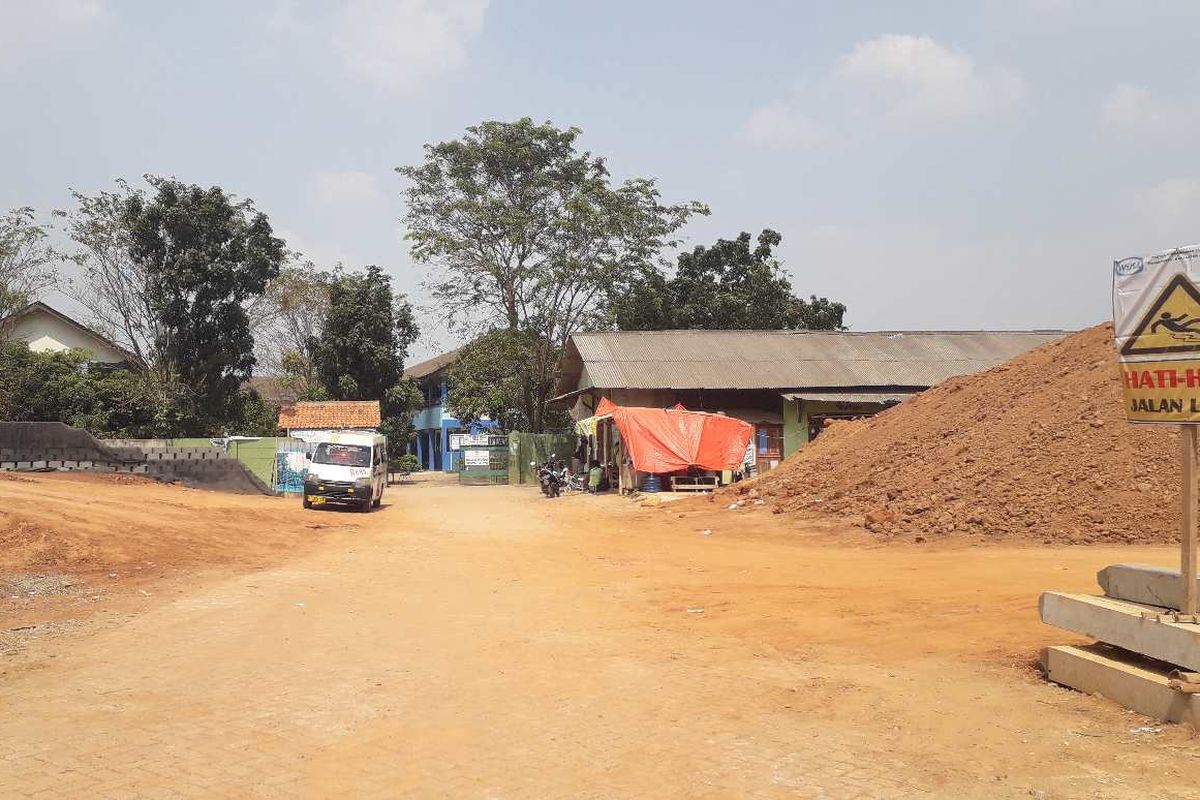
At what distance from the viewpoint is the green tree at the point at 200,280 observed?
35594mm

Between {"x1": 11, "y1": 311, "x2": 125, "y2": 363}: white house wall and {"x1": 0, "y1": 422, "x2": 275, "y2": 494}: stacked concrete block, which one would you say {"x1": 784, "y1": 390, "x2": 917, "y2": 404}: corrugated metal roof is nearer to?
{"x1": 0, "y1": 422, "x2": 275, "y2": 494}: stacked concrete block

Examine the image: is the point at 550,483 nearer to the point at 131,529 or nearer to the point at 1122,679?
the point at 131,529

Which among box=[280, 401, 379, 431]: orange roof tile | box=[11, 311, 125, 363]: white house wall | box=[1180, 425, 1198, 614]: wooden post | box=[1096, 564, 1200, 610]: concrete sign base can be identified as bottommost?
box=[1096, 564, 1200, 610]: concrete sign base

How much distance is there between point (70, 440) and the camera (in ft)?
81.0

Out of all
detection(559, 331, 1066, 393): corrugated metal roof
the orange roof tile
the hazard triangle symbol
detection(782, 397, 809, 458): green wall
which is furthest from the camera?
the orange roof tile

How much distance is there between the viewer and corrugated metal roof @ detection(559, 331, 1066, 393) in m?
32.3

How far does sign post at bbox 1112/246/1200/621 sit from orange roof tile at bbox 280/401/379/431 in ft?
133

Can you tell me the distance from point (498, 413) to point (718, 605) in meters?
32.8

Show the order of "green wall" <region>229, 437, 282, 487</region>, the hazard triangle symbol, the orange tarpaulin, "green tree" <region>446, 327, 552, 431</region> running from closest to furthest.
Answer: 1. the hazard triangle symbol
2. the orange tarpaulin
3. "green wall" <region>229, 437, 282, 487</region>
4. "green tree" <region>446, 327, 552, 431</region>

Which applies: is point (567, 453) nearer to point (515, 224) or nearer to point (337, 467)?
point (515, 224)

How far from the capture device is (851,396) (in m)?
32.5

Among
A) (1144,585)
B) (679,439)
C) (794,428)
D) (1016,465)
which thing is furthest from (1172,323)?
(794,428)

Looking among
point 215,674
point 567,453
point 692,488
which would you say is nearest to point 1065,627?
point 215,674

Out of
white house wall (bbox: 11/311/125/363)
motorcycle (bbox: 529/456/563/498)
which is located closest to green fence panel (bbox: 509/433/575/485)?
motorcycle (bbox: 529/456/563/498)
